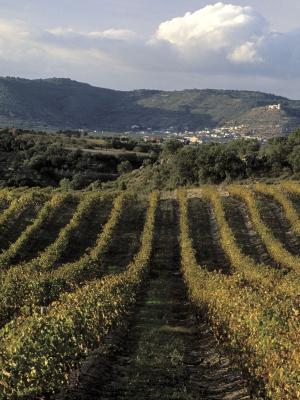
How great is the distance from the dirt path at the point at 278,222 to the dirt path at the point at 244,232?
1.48 m

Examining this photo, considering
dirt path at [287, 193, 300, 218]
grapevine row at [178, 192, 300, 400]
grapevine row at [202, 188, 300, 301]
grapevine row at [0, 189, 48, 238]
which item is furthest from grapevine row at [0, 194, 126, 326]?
dirt path at [287, 193, 300, 218]

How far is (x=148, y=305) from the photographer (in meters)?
23.7

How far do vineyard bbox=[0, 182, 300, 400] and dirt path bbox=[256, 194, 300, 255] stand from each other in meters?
0.16

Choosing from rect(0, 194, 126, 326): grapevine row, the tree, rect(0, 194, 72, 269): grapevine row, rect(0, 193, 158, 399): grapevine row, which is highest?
rect(0, 193, 158, 399): grapevine row

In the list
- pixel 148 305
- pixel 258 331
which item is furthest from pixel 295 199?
pixel 258 331

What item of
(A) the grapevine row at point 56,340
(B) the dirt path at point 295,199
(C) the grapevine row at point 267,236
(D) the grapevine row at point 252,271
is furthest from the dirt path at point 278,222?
(A) the grapevine row at point 56,340

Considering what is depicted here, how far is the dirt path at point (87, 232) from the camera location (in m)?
34.2

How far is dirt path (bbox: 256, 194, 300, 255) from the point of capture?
36.6m

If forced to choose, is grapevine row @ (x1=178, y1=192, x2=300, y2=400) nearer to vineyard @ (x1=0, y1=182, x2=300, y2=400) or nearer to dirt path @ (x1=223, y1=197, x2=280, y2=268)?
vineyard @ (x1=0, y1=182, x2=300, y2=400)

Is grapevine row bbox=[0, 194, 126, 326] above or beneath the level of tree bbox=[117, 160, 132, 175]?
above

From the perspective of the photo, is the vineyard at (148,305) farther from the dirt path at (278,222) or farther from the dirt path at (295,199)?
the dirt path at (295,199)

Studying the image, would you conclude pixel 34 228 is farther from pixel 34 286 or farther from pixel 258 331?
pixel 258 331

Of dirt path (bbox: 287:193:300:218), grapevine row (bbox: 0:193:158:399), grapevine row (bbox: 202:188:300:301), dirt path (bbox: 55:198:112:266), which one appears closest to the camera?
grapevine row (bbox: 0:193:158:399)

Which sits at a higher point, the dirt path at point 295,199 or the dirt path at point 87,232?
the dirt path at point 295,199
